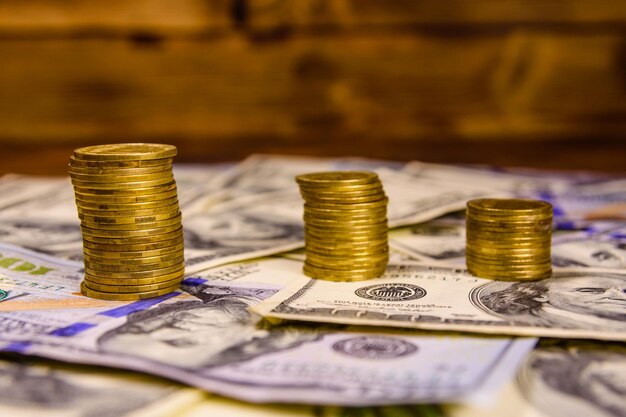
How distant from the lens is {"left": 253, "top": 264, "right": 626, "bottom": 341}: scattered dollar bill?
88 cm

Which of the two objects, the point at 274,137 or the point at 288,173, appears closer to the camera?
the point at 288,173

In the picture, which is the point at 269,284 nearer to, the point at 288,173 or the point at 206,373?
the point at 206,373

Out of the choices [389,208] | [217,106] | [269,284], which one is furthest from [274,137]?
[269,284]

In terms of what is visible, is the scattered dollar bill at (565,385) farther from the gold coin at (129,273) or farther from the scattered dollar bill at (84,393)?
the gold coin at (129,273)

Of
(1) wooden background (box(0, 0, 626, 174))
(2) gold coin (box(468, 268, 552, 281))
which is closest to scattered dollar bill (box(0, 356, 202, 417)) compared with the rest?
(2) gold coin (box(468, 268, 552, 281))

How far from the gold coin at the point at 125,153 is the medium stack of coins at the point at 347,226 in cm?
23

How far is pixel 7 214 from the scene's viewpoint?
1.55 m

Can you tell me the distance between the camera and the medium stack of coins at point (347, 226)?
3.60 ft

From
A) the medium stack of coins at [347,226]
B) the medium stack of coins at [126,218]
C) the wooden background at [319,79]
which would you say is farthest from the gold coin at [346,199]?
the wooden background at [319,79]

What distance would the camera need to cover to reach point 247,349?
842 millimetres

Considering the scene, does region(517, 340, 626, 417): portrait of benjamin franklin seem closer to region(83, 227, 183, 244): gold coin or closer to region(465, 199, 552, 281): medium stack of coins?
region(465, 199, 552, 281): medium stack of coins

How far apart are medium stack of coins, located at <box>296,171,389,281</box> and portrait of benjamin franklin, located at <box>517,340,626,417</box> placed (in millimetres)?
319

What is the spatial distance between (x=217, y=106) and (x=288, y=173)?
0.57m

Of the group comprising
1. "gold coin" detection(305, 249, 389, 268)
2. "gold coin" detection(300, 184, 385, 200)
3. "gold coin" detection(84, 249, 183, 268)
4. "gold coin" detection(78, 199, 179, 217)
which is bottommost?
"gold coin" detection(305, 249, 389, 268)
